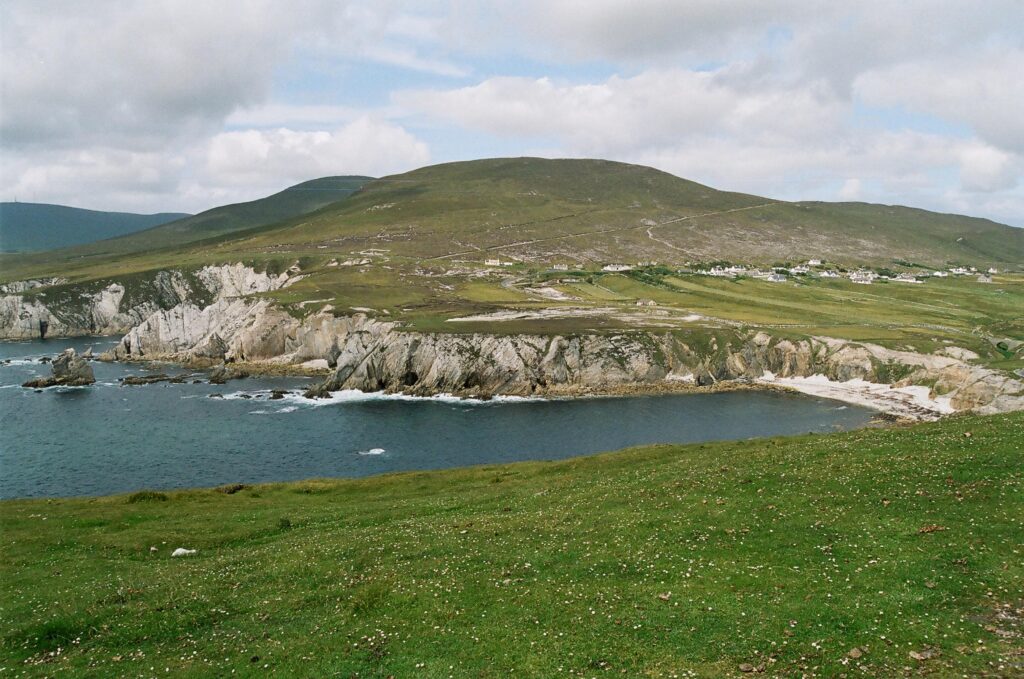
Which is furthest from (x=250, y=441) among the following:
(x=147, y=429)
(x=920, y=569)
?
(x=920, y=569)

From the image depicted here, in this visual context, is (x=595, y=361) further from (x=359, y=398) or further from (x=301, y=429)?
(x=301, y=429)

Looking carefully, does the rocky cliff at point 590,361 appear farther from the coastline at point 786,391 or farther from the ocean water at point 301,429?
the ocean water at point 301,429

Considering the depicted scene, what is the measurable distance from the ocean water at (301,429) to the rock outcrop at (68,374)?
373cm

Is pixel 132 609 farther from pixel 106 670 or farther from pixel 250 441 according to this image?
pixel 250 441

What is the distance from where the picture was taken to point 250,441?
92.3m

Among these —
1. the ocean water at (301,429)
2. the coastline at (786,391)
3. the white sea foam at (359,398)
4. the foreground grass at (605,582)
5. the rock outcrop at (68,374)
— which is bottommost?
the ocean water at (301,429)

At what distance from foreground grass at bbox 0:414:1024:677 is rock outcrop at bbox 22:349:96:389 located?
112856 mm

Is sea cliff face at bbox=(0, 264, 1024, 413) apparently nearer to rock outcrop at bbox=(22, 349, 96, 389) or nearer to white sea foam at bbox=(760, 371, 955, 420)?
white sea foam at bbox=(760, 371, 955, 420)

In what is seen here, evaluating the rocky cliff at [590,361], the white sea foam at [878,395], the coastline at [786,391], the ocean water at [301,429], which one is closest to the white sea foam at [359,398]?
the ocean water at [301,429]

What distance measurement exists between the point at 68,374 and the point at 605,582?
14796cm

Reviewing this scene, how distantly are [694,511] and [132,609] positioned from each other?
24.4 metres

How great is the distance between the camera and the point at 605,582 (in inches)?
920

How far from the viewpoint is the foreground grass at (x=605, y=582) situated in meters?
18.8

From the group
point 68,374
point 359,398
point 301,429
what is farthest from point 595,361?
point 68,374
